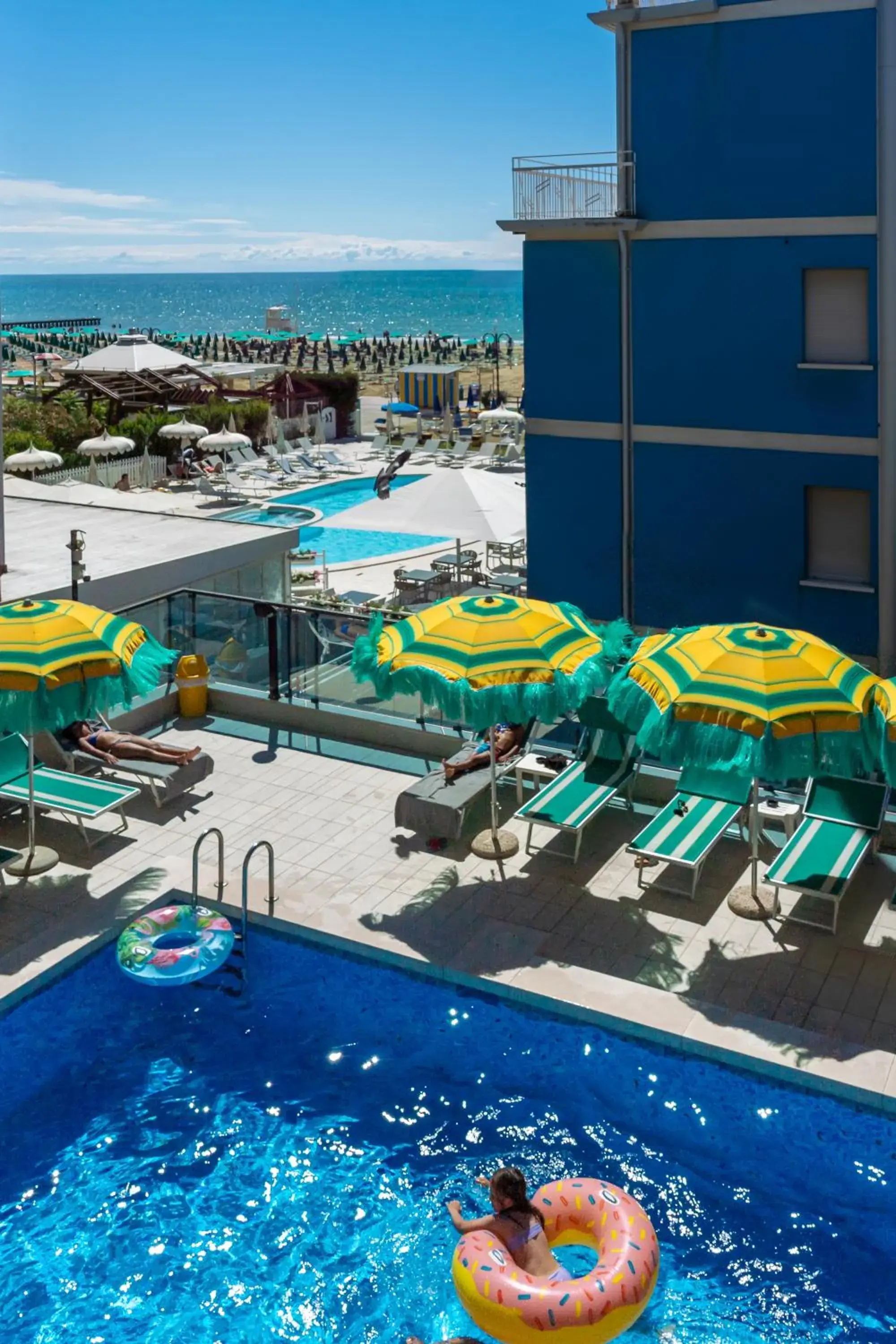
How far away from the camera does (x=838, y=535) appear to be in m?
16.5

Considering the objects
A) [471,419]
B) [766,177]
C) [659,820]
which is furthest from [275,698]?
Result: [471,419]

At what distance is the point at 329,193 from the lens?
15312 cm

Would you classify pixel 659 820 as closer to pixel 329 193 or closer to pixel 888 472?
pixel 888 472

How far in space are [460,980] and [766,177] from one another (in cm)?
1187

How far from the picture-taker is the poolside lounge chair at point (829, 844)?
9.16 m

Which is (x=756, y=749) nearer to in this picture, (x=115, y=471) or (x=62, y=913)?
(x=62, y=913)

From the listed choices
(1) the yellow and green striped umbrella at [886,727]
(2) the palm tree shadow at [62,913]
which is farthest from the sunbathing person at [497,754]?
(1) the yellow and green striped umbrella at [886,727]

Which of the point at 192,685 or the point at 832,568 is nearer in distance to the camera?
the point at 192,685

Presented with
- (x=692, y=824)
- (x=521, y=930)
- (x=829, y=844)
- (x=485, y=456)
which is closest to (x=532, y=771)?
(x=692, y=824)

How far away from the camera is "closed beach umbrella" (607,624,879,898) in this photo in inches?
336

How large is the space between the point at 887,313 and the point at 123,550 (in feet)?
36.4

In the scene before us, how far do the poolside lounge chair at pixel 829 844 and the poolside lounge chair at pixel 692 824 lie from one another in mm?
555

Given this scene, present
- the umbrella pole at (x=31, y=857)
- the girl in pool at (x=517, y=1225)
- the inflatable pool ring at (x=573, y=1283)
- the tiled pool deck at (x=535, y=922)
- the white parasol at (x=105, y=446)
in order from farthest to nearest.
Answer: the white parasol at (x=105, y=446) → the umbrella pole at (x=31, y=857) → the tiled pool deck at (x=535, y=922) → the girl in pool at (x=517, y=1225) → the inflatable pool ring at (x=573, y=1283)

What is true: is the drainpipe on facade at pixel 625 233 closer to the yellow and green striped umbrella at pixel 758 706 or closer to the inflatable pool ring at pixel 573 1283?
the yellow and green striped umbrella at pixel 758 706
